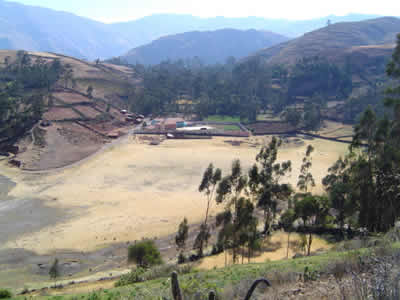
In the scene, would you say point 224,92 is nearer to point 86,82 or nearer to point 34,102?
point 86,82

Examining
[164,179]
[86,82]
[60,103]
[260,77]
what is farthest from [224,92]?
[164,179]

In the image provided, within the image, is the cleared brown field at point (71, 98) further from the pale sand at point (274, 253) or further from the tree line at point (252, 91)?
the pale sand at point (274, 253)

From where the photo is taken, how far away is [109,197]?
3572cm

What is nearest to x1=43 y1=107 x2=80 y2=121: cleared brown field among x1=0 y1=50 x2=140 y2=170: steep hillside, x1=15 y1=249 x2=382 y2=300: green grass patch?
x1=0 y1=50 x2=140 y2=170: steep hillside

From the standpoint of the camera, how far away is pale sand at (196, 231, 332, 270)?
68.8 feet

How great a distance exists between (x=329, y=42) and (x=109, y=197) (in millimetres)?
155326

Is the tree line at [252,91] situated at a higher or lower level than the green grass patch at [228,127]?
higher

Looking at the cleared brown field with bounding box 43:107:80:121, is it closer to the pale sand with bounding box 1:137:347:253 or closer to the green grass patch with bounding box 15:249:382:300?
the pale sand with bounding box 1:137:347:253

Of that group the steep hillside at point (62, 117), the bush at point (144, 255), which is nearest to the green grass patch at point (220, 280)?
the bush at point (144, 255)

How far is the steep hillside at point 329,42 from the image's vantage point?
141 metres

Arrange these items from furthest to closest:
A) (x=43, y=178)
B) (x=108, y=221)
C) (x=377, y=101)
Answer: (x=377, y=101) < (x=43, y=178) < (x=108, y=221)

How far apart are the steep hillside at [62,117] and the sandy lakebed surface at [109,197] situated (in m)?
3.87

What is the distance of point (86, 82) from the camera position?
296ft

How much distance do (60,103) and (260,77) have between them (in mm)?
65831
